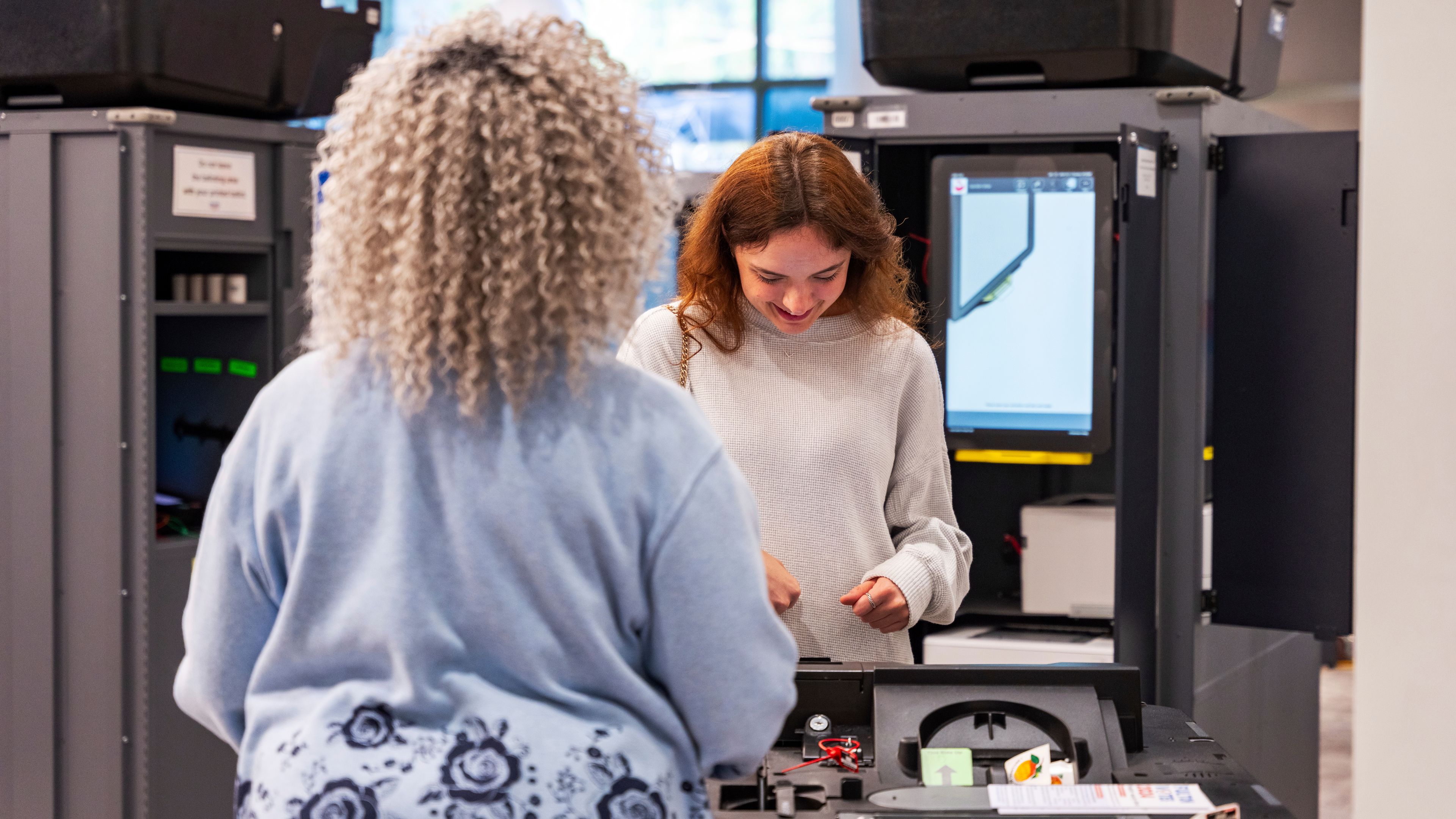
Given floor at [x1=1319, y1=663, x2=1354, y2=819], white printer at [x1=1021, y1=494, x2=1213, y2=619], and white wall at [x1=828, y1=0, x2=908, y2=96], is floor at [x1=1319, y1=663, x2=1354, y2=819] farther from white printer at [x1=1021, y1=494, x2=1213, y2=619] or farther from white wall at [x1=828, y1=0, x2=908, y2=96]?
white wall at [x1=828, y1=0, x2=908, y2=96]

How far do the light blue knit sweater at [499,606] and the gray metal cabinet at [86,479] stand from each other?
223cm

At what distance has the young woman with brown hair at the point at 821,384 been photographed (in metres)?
1.86

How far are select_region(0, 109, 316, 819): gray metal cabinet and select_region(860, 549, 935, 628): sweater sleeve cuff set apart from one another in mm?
1953

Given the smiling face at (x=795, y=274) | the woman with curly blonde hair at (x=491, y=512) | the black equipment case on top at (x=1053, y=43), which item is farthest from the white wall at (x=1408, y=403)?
the black equipment case on top at (x=1053, y=43)

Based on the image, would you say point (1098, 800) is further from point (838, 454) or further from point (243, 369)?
point (243, 369)

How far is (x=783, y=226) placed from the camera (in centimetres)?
185

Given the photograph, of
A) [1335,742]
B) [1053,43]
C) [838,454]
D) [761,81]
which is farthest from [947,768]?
[761,81]

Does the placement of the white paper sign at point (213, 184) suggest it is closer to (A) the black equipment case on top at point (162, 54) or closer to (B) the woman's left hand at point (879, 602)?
(A) the black equipment case on top at point (162, 54)

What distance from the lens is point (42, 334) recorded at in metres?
3.12

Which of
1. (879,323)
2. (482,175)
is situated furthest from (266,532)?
(879,323)

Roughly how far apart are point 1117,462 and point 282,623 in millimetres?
1887

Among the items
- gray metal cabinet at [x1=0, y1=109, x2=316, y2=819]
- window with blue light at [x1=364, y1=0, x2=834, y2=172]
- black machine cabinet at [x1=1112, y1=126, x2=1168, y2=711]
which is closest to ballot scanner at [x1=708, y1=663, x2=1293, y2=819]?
black machine cabinet at [x1=1112, y1=126, x2=1168, y2=711]

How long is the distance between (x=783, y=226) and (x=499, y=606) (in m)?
0.94

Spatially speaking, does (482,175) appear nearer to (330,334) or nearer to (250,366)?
(330,334)
